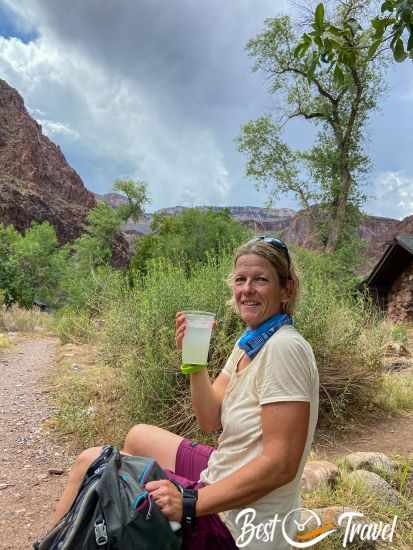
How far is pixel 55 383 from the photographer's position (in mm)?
5875

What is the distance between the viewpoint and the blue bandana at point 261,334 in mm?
1533

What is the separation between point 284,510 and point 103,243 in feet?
152

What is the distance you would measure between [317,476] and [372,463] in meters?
0.57

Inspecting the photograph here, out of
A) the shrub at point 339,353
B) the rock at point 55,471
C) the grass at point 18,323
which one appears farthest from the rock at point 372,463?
the grass at point 18,323

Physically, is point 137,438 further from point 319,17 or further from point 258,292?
point 319,17

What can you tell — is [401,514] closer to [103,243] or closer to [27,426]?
[27,426]

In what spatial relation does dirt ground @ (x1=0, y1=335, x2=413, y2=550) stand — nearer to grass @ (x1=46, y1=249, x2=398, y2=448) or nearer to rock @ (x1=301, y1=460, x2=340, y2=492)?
grass @ (x1=46, y1=249, x2=398, y2=448)

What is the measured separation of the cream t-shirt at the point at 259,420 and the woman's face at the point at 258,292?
14 cm

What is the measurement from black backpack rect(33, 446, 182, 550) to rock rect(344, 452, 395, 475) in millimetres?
2078

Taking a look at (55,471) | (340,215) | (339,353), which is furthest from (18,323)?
(340,215)

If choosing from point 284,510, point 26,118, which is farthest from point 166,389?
point 26,118

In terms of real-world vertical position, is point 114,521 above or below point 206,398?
below

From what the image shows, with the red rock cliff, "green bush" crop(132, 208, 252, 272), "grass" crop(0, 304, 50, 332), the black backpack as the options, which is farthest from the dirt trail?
the red rock cliff

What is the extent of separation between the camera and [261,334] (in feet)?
5.09
